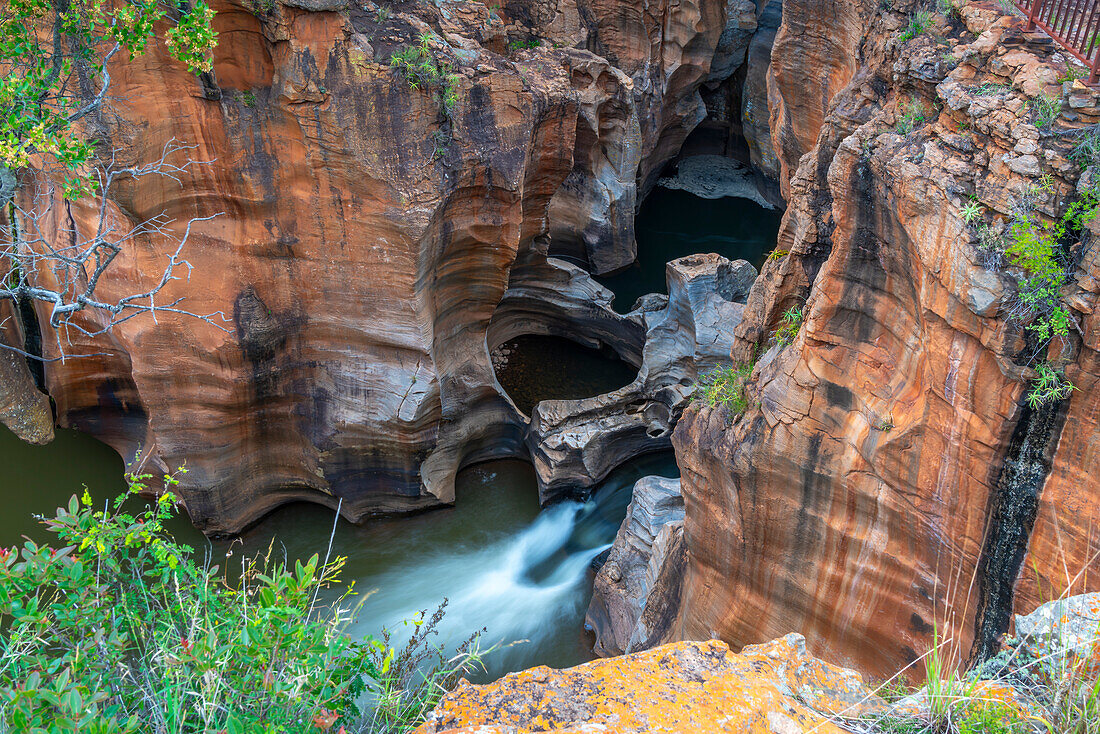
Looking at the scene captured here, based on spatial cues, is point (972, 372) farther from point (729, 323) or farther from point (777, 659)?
point (729, 323)

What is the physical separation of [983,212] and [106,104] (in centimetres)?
791

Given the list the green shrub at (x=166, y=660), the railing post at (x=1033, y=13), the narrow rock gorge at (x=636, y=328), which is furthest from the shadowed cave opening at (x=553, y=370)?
the green shrub at (x=166, y=660)

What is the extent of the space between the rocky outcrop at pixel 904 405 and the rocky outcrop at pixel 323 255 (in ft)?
12.4

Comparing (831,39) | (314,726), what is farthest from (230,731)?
(831,39)

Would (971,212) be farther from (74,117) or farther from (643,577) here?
(74,117)

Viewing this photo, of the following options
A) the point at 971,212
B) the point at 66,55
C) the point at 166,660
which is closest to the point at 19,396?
the point at 66,55

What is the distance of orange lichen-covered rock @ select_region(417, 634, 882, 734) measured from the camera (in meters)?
2.49

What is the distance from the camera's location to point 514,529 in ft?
34.8

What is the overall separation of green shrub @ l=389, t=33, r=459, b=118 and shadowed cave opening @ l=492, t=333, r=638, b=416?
538 cm

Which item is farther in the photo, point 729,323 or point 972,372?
point 729,323

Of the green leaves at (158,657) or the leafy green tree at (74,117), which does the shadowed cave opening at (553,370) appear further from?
the green leaves at (158,657)

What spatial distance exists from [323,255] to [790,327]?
5.42 m

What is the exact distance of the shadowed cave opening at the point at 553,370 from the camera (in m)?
13.0

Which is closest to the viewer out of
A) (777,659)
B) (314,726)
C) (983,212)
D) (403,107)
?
(314,726)
